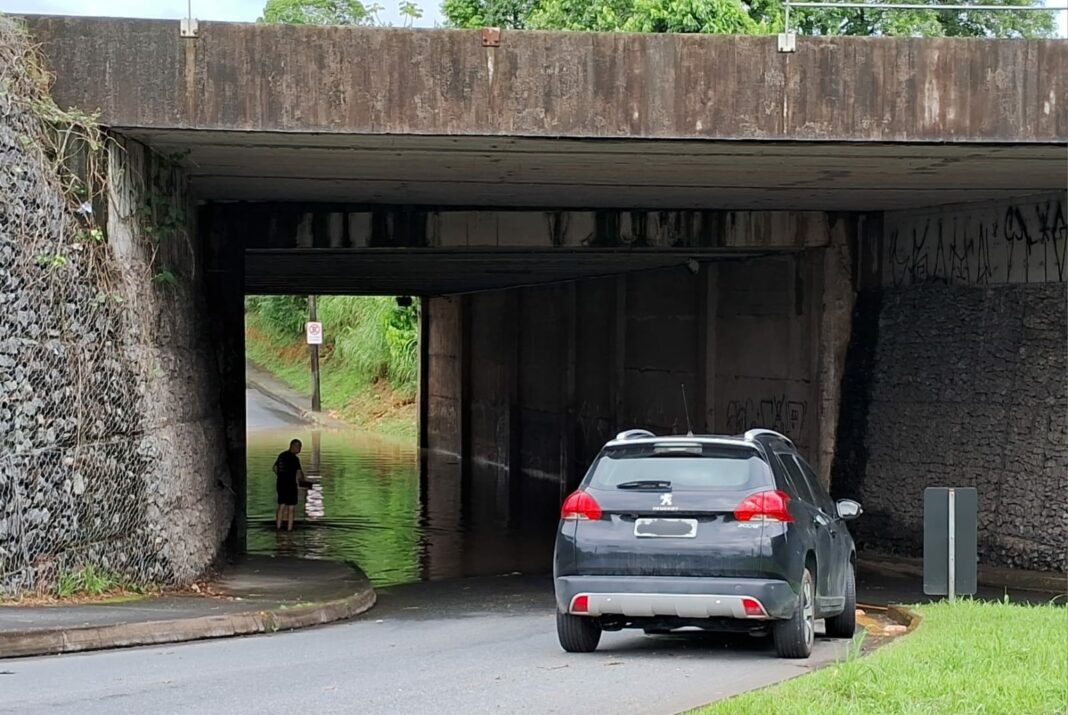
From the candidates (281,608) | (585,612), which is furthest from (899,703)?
(281,608)

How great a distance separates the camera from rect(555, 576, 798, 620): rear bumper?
1034cm

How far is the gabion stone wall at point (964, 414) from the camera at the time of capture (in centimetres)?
1862

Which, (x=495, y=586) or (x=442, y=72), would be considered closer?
(x=442, y=72)

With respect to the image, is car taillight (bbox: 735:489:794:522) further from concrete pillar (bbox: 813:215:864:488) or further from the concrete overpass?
concrete pillar (bbox: 813:215:864:488)

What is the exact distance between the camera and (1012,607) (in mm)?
13234

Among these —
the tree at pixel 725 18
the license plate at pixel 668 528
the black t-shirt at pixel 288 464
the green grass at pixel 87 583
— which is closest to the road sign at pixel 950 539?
the license plate at pixel 668 528

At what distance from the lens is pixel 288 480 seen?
24.1m

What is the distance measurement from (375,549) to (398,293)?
62.4 ft

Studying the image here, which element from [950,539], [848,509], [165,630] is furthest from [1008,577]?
[165,630]

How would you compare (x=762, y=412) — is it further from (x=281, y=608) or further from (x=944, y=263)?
(x=281, y=608)

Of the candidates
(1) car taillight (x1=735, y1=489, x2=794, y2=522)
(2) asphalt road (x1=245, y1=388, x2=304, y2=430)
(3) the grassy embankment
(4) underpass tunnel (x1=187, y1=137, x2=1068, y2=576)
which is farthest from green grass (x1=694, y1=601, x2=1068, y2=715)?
(2) asphalt road (x1=245, y1=388, x2=304, y2=430)

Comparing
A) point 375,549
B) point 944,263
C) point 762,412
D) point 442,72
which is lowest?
point 375,549

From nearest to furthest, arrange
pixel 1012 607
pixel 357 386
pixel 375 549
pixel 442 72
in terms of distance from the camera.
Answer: pixel 1012 607, pixel 442 72, pixel 375 549, pixel 357 386

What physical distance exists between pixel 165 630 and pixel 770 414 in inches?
580
